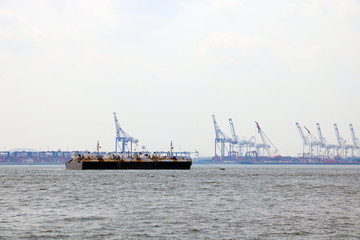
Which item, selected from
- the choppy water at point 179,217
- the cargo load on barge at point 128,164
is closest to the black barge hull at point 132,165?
the cargo load on barge at point 128,164

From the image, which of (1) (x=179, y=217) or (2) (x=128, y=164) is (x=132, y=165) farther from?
(1) (x=179, y=217)

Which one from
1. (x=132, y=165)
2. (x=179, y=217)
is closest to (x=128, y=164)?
(x=132, y=165)

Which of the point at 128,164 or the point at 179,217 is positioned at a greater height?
the point at 128,164

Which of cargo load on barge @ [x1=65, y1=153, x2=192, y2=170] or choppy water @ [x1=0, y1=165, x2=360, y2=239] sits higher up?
cargo load on barge @ [x1=65, y1=153, x2=192, y2=170]

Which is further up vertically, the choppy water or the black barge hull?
the black barge hull

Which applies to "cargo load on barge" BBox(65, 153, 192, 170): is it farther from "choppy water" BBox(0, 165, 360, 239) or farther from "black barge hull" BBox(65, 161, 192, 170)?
"choppy water" BBox(0, 165, 360, 239)

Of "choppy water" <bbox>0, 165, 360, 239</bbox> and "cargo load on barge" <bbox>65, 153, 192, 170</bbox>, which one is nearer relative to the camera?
"choppy water" <bbox>0, 165, 360, 239</bbox>

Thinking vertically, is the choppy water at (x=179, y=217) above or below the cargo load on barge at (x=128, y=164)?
below

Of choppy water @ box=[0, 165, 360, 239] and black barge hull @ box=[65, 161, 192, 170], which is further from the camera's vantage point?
black barge hull @ box=[65, 161, 192, 170]

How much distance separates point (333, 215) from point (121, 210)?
17.5 metres

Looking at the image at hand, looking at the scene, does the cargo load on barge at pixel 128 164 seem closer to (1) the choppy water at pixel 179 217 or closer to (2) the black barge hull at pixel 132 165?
(2) the black barge hull at pixel 132 165

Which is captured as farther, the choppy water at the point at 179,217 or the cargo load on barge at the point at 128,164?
the cargo load on barge at the point at 128,164

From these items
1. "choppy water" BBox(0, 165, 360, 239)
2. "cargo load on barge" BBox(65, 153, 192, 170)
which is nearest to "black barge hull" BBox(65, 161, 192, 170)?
"cargo load on barge" BBox(65, 153, 192, 170)

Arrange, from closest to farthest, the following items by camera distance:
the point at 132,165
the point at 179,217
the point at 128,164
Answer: the point at 179,217 < the point at 128,164 < the point at 132,165
